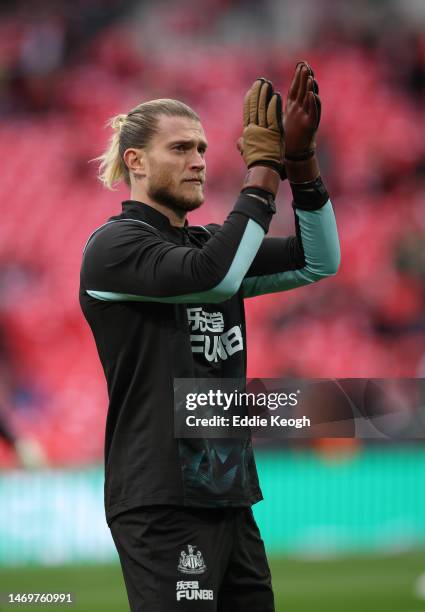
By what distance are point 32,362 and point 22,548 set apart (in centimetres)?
299

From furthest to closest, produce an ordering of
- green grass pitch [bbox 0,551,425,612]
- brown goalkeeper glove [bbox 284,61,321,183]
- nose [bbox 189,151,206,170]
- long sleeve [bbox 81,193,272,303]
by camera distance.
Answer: green grass pitch [bbox 0,551,425,612] → nose [bbox 189,151,206,170] → brown goalkeeper glove [bbox 284,61,321,183] → long sleeve [bbox 81,193,272,303]

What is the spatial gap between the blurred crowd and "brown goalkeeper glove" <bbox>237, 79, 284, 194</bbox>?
27.0ft

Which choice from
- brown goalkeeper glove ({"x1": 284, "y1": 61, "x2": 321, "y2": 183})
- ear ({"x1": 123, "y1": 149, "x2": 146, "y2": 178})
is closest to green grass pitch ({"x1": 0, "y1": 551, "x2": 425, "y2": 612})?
ear ({"x1": 123, "y1": 149, "x2": 146, "y2": 178})

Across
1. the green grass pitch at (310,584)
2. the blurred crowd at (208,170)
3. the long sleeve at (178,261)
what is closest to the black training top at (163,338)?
the long sleeve at (178,261)

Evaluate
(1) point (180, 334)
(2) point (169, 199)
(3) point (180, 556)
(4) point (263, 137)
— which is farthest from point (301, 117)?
(3) point (180, 556)

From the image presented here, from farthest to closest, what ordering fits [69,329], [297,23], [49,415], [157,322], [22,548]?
[297,23], [69,329], [49,415], [22,548], [157,322]

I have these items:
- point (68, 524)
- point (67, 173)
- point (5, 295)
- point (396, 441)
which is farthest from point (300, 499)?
point (67, 173)

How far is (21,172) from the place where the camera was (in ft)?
42.9

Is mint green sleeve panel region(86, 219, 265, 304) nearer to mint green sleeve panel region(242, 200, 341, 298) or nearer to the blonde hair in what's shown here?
mint green sleeve panel region(242, 200, 341, 298)

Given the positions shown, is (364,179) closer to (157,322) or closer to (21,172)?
(21,172)

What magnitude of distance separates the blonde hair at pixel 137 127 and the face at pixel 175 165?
0.02 metres

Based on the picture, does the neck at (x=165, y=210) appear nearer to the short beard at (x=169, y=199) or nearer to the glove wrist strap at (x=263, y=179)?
the short beard at (x=169, y=199)

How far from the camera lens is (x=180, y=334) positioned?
10.1ft

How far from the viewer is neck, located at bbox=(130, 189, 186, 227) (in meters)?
3.28
